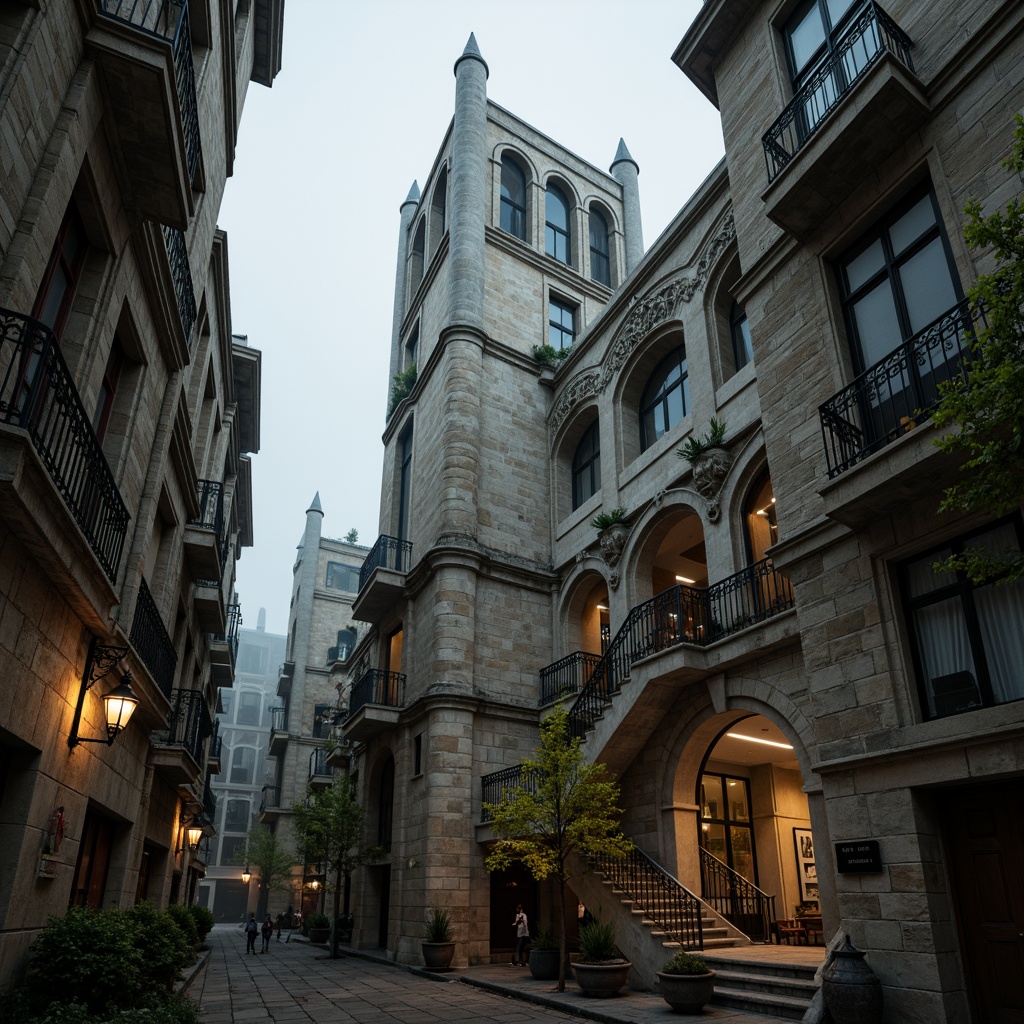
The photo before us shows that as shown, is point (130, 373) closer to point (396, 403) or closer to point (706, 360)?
point (706, 360)

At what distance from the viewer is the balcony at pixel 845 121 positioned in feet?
31.3

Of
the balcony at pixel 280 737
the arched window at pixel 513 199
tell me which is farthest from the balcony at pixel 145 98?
the balcony at pixel 280 737

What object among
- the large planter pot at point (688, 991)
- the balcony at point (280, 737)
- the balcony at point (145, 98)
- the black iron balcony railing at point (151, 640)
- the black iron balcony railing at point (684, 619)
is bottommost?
the large planter pot at point (688, 991)

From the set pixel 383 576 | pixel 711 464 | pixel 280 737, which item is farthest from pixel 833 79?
pixel 280 737

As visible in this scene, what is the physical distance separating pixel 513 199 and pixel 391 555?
1454 centimetres

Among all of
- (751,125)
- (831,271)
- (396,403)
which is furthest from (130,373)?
(396,403)

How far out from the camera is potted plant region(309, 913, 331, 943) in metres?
27.2

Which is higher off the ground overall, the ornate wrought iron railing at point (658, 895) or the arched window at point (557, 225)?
the arched window at point (557, 225)

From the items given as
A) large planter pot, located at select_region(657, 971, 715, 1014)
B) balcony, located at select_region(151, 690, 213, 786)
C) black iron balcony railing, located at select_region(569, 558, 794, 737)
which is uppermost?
black iron balcony railing, located at select_region(569, 558, 794, 737)

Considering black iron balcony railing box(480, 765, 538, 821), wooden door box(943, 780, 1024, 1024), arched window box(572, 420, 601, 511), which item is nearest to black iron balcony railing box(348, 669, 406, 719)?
black iron balcony railing box(480, 765, 538, 821)

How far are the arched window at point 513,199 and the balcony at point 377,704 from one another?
1637 cm

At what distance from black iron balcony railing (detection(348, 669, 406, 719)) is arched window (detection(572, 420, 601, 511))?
723cm

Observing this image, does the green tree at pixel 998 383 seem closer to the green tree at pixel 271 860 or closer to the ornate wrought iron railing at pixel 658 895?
the ornate wrought iron railing at pixel 658 895

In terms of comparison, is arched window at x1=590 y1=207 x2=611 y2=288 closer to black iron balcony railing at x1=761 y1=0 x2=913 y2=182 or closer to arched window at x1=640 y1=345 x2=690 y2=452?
arched window at x1=640 y1=345 x2=690 y2=452
